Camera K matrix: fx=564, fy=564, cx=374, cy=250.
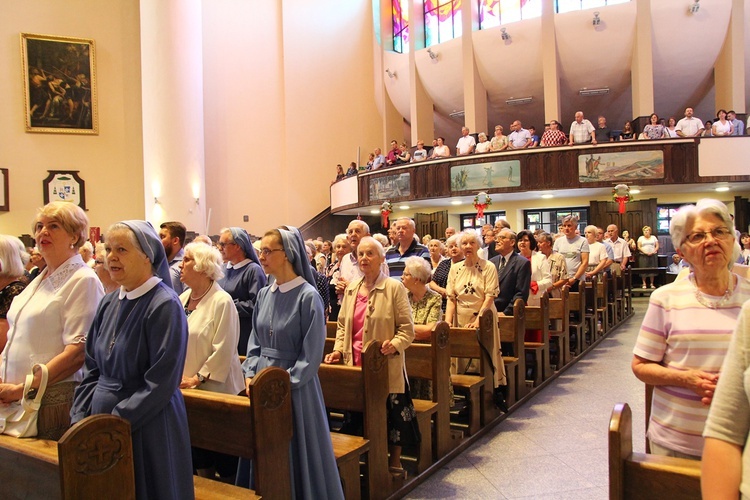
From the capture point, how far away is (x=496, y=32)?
1591 centimetres

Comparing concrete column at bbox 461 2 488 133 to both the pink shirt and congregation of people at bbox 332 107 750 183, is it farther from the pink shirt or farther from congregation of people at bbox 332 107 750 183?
the pink shirt

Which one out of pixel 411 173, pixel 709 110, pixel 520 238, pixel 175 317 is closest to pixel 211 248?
pixel 175 317

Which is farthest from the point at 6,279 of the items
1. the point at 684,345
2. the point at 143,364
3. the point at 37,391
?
the point at 684,345

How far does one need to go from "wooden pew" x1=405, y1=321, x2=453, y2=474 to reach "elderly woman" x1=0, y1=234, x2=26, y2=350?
7.58 ft

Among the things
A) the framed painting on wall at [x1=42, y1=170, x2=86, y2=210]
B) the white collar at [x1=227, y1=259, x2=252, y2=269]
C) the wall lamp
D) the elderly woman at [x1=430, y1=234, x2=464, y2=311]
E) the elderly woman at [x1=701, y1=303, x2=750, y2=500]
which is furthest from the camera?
the wall lamp

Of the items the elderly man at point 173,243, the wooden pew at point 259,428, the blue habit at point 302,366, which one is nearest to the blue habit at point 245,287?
the elderly man at point 173,243

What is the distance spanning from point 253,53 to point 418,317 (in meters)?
15.7

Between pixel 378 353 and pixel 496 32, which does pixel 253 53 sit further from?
pixel 378 353

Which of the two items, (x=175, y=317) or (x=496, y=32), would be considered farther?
(x=496, y=32)

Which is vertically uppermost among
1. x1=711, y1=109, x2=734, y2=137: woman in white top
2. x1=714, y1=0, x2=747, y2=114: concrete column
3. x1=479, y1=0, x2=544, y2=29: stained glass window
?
x1=479, y1=0, x2=544, y2=29: stained glass window

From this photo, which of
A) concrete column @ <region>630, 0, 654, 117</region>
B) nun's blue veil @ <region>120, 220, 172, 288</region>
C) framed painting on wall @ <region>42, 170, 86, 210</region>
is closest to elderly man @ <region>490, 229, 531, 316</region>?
nun's blue veil @ <region>120, 220, 172, 288</region>

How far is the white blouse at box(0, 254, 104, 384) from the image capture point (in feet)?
7.63

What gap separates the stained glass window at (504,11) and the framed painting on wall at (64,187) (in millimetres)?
12155

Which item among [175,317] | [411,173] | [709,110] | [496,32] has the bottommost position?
[175,317]
